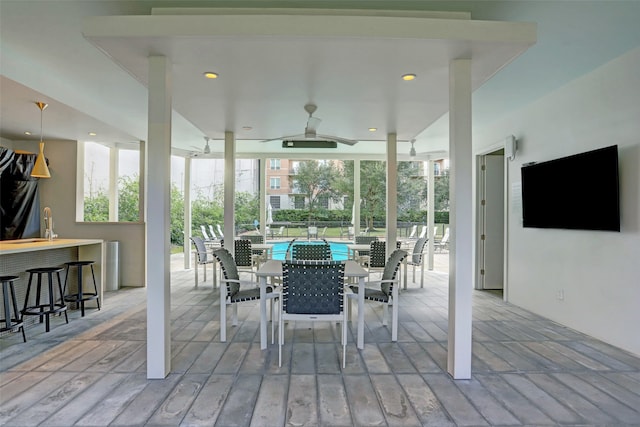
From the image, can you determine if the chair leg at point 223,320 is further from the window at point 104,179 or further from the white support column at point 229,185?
the window at point 104,179

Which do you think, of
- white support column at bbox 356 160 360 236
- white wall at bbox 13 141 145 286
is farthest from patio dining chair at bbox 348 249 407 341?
white support column at bbox 356 160 360 236

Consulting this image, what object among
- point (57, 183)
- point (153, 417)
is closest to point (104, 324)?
point (153, 417)

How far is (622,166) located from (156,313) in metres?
4.57

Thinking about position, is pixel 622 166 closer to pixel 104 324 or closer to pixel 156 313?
pixel 156 313

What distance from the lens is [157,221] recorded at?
9.07ft

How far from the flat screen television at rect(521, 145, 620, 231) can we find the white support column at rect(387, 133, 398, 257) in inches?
74.1

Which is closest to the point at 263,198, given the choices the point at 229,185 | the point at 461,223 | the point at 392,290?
the point at 229,185

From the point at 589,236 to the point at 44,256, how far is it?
21.4 ft

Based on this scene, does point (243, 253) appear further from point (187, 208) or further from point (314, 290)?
point (187, 208)

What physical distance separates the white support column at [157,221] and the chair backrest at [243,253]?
306cm

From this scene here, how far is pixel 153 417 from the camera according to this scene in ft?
7.26

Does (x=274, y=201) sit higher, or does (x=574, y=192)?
(x=274, y=201)

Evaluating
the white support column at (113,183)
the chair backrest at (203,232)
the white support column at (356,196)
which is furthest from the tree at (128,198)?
the white support column at (356,196)

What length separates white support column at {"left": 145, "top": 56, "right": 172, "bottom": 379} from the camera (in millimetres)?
2752
